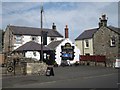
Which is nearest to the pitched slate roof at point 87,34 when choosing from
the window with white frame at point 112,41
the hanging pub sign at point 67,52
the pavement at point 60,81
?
the hanging pub sign at point 67,52

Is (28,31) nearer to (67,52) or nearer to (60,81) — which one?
(67,52)

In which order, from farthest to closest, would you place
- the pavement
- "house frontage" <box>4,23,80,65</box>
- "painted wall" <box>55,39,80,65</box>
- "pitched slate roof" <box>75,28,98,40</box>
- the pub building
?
"pitched slate roof" <box>75,28,98,40</box> < the pub building < "painted wall" <box>55,39,80,65</box> < "house frontage" <box>4,23,80,65</box> < the pavement

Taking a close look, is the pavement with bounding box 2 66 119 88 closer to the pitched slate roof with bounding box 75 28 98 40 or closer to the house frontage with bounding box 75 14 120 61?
the house frontage with bounding box 75 14 120 61

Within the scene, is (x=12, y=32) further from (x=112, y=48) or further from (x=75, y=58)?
(x=112, y=48)

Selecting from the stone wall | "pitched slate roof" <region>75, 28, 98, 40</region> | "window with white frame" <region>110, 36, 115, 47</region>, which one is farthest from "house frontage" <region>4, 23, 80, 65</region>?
"window with white frame" <region>110, 36, 115, 47</region>

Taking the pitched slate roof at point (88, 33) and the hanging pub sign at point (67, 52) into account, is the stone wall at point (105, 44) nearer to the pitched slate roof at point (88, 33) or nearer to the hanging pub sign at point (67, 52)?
the pitched slate roof at point (88, 33)

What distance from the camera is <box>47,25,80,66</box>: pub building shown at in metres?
51.1

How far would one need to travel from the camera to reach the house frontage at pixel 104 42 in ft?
157

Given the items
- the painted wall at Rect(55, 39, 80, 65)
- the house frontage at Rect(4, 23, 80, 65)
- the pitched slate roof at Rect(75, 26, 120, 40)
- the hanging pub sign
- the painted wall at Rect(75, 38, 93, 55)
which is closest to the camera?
the house frontage at Rect(4, 23, 80, 65)

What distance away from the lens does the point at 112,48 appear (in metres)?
48.4

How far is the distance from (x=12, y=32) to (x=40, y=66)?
1010 inches

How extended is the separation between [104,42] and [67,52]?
300 inches

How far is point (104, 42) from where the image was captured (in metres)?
50.2

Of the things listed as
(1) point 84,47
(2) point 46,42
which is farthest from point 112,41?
(2) point 46,42
